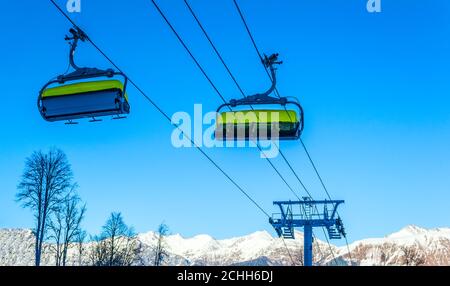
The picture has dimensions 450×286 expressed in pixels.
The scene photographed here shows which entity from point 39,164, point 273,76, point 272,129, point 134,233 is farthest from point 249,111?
point 134,233

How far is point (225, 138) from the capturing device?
9680 mm

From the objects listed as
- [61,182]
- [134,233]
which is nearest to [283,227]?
[61,182]

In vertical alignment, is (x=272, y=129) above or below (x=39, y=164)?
below

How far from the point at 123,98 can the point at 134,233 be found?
45.6 meters

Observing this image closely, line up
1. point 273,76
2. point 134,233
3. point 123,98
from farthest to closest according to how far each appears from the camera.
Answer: point 134,233
point 273,76
point 123,98

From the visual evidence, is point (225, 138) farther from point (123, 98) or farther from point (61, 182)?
point (61, 182)

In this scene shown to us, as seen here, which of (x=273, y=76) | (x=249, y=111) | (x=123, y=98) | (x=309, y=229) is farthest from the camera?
(x=309, y=229)
